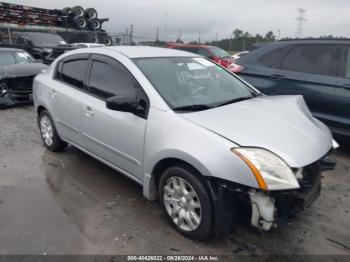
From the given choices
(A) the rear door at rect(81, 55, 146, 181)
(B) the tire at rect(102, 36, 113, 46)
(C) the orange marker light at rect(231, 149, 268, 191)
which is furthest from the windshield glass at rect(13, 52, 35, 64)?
(B) the tire at rect(102, 36, 113, 46)

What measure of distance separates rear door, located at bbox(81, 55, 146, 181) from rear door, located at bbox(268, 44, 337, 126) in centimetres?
271

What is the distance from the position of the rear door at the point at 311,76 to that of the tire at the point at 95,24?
748 inches

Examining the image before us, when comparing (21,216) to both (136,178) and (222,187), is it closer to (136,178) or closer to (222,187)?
(136,178)

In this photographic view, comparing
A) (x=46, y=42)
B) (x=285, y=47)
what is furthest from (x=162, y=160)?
(x=46, y=42)

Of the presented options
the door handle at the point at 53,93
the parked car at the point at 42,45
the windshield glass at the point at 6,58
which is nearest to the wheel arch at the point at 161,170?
the door handle at the point at 53,93

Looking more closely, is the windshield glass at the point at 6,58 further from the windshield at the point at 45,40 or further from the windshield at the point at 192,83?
the windshield at the point at 45,40

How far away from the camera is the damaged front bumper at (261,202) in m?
2.33

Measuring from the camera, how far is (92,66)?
147 inches

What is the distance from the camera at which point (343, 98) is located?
14.2ft

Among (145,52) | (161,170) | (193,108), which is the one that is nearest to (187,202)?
(161,170)

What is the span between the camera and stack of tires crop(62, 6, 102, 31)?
68.5ft

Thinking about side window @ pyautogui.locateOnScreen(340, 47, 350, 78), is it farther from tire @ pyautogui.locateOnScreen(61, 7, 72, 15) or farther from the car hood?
tire @ pyautogui.locateOnScreen(61, 7, 72, 15)

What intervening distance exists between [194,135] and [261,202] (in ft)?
2.34


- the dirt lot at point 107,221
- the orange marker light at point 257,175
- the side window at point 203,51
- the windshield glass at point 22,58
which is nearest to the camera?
the orange marker light at point 257,175
